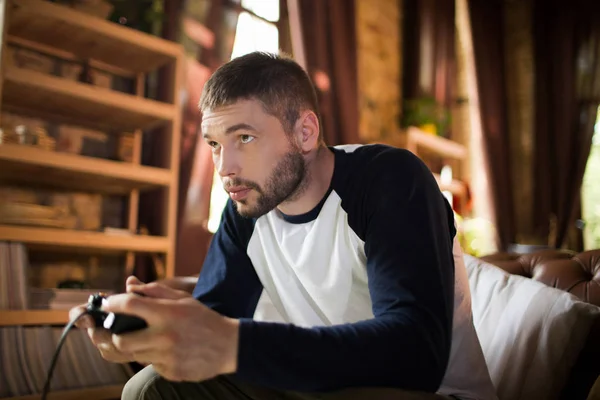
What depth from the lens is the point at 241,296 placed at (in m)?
1.27

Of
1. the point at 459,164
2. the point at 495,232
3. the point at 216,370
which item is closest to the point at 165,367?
the point at 216,370

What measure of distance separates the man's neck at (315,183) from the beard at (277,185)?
4 centimetres

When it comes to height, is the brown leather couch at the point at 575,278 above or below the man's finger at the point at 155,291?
below

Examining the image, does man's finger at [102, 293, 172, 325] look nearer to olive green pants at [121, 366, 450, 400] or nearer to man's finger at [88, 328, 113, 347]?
man's finger at [88, 328, 113, 347]

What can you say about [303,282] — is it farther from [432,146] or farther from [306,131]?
[432,146]

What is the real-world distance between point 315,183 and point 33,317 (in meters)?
1.53

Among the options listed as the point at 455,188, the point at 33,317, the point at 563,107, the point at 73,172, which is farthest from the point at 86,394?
the point at 563,107

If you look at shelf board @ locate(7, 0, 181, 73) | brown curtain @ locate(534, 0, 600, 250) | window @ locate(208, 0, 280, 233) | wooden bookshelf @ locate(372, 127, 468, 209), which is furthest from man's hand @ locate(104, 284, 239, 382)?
brown curtain @ locate(534, 0, 600, 250)

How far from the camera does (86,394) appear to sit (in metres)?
2.22

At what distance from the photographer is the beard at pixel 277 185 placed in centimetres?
115

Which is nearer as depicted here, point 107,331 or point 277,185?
point 107,331

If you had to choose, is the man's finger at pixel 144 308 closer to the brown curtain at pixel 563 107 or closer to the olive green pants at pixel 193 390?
the olive green pants at pixel 193 390

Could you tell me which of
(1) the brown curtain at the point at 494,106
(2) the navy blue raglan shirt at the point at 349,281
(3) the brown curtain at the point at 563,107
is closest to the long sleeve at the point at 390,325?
(2) the navy blue raglan shirt at the point at 349,281

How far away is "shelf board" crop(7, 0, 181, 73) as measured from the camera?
2.31 metres
